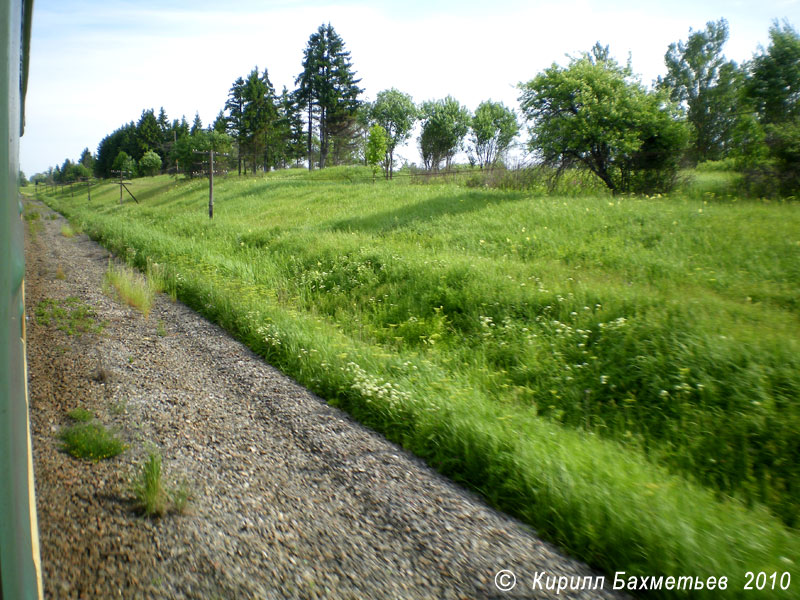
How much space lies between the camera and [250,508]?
3.33 metres

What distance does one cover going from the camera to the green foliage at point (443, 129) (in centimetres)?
7031

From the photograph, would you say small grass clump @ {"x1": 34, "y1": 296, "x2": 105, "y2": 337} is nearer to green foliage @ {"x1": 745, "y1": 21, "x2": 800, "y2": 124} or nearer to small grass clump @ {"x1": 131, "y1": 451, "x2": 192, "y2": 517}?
small grass clump @ {"x1": 131, "y1": 451, "x2": 192, "y2": 517}

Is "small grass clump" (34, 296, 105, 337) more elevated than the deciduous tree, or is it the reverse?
the deciduous tree

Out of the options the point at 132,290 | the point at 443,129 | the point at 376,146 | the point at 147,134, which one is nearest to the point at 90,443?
the point at 132,290

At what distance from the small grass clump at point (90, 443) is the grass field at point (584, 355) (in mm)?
2139

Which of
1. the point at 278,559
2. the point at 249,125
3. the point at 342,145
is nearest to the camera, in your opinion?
the point at 278,559

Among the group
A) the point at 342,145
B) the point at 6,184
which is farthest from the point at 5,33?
the point at 342,145

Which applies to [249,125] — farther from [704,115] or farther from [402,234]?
[402,234]

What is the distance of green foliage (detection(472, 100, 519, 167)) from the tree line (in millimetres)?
193

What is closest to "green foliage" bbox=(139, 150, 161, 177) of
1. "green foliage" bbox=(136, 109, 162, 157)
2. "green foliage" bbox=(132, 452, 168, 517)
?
"green foliage" bbox=(136, 109, 162, 157)

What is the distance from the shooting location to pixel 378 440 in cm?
457

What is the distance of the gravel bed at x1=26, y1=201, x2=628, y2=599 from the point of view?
2.66m

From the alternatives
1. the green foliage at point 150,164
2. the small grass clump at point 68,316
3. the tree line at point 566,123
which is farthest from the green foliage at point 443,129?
the small grass clump at point 68,316

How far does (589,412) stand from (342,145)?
215 ft
